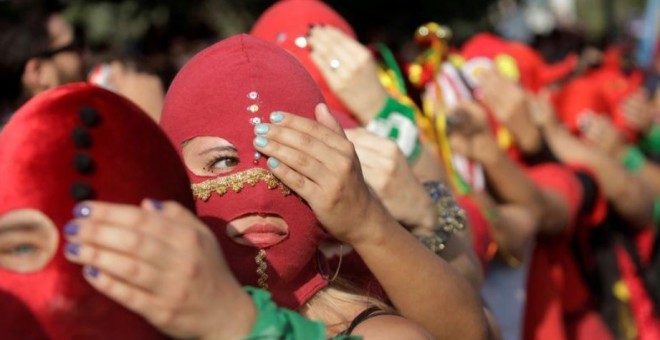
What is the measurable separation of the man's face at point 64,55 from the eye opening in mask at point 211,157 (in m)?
2.19

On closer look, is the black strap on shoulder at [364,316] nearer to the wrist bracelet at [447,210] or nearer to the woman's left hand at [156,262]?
the woman's left hand at [156,262]

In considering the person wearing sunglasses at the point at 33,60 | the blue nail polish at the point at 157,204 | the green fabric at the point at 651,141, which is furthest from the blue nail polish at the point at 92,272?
the green fabric at the point at 651,141

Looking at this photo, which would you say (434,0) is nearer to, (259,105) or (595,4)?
(595,4)

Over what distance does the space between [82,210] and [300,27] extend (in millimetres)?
1827

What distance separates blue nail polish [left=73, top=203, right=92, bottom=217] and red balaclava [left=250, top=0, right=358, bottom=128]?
66.6 inches

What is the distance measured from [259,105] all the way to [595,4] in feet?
63.7

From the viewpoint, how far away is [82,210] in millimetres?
1623

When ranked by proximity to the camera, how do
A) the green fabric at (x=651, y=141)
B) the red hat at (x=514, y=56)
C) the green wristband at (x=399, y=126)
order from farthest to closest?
the green fabric at (x=651, y=141)
the red hat at (x=514, y=56)
the green wristband at (x=399, y=126)

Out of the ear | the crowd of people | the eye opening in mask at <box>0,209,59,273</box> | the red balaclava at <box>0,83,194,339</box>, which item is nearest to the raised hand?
the crowd of people

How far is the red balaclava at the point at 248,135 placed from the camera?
2082mm

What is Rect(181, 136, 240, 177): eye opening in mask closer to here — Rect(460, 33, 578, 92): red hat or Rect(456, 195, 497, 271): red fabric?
Rect(456, 195, 497, 271): red fabric

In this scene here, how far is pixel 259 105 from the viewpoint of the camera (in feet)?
6.99

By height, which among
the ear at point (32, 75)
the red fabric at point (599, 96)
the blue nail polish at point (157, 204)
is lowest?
the red fabric at point (599, 96)

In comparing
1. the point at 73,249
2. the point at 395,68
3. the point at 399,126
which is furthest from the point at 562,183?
the point at 73,249
